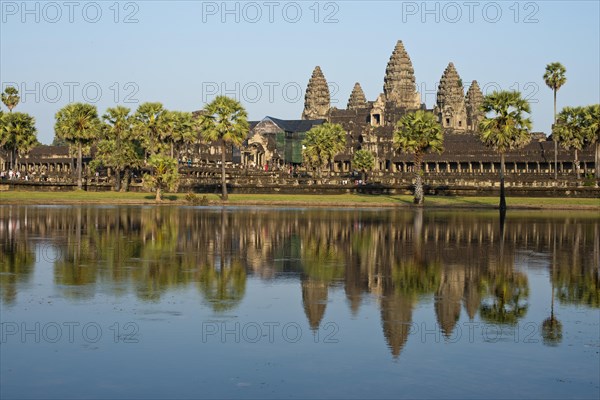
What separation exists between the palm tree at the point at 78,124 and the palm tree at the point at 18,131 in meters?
6.10

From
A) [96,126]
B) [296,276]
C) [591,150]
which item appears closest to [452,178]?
[591,150]

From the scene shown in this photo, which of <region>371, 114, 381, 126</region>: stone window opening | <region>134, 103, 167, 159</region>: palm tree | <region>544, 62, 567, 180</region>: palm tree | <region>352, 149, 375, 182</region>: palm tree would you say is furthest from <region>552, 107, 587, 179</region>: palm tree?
<region>371, 114, 381, 126</region>: stone window opening

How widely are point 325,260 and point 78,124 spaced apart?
7611cm

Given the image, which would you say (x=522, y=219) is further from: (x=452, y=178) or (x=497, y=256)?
(x=452, y=178)

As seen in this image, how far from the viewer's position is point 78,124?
103 m

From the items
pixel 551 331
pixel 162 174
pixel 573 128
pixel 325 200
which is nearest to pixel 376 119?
pixel 573 128

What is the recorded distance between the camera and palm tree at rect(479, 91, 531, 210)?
258ft

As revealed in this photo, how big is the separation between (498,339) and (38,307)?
10.6 m

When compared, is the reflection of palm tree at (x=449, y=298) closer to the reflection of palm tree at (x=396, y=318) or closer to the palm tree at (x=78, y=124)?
the reflection of palm tree at (x=396, y=318)

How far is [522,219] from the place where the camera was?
6194 cm

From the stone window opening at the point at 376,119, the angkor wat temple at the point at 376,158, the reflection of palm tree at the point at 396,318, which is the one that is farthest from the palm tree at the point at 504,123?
the stone window opening at the point at 376,119

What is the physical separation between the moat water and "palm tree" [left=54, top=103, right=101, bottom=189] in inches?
2552

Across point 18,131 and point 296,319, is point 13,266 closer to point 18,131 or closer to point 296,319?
point 296,319

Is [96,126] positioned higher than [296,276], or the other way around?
[96,126]
